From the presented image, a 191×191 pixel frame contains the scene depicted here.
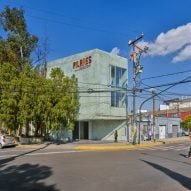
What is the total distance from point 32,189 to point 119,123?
36598 millimetres

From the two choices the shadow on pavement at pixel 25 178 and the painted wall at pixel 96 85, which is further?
the painted wall at pixel 96 85

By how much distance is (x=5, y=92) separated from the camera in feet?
125

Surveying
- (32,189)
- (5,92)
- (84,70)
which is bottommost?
(32,189)

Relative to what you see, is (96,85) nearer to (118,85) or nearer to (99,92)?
(99,92)

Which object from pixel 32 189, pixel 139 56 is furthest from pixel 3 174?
pixel 139 56

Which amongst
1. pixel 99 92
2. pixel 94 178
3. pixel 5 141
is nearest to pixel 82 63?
pixel 99 92

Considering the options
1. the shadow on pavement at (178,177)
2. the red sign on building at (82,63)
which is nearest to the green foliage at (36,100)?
the red sign on building at (82,63)

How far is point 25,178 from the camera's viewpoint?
1427 centimetres

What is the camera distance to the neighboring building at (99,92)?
44.0 meters

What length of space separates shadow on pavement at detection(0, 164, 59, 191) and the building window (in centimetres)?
2813

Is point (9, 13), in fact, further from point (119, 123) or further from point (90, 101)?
point (119, 123)

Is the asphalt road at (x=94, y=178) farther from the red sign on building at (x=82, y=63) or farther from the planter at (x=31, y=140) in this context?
the red sign on building at (x=82, y=63)

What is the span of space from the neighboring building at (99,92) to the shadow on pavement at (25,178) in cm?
2581

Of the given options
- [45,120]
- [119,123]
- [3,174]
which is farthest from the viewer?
[119,123]
